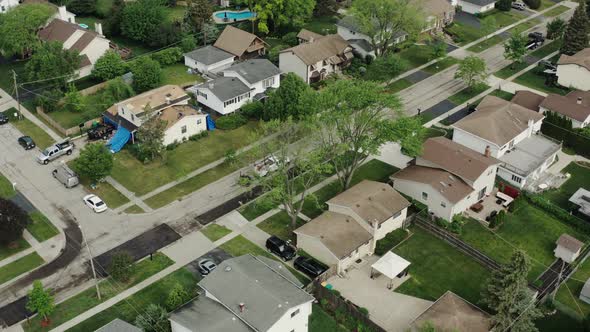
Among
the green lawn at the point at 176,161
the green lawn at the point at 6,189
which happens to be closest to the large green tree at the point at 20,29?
the green lawn at the point at 6,189

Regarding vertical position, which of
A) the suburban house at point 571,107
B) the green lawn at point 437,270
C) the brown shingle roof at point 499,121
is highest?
the brown shingle roof at point 499,121

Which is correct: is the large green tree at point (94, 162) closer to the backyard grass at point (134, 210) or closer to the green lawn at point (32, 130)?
the backyard grass at point (134, 210)

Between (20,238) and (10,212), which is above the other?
(10,212)

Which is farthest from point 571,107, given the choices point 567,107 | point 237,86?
point 237,86

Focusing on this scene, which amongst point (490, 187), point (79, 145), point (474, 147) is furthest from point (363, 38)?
point (79, 145)

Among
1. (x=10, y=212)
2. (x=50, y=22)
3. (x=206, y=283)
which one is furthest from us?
(x=50, y=22)

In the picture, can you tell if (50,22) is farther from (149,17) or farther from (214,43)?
(214,43)

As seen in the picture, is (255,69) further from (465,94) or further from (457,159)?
(457,159)
